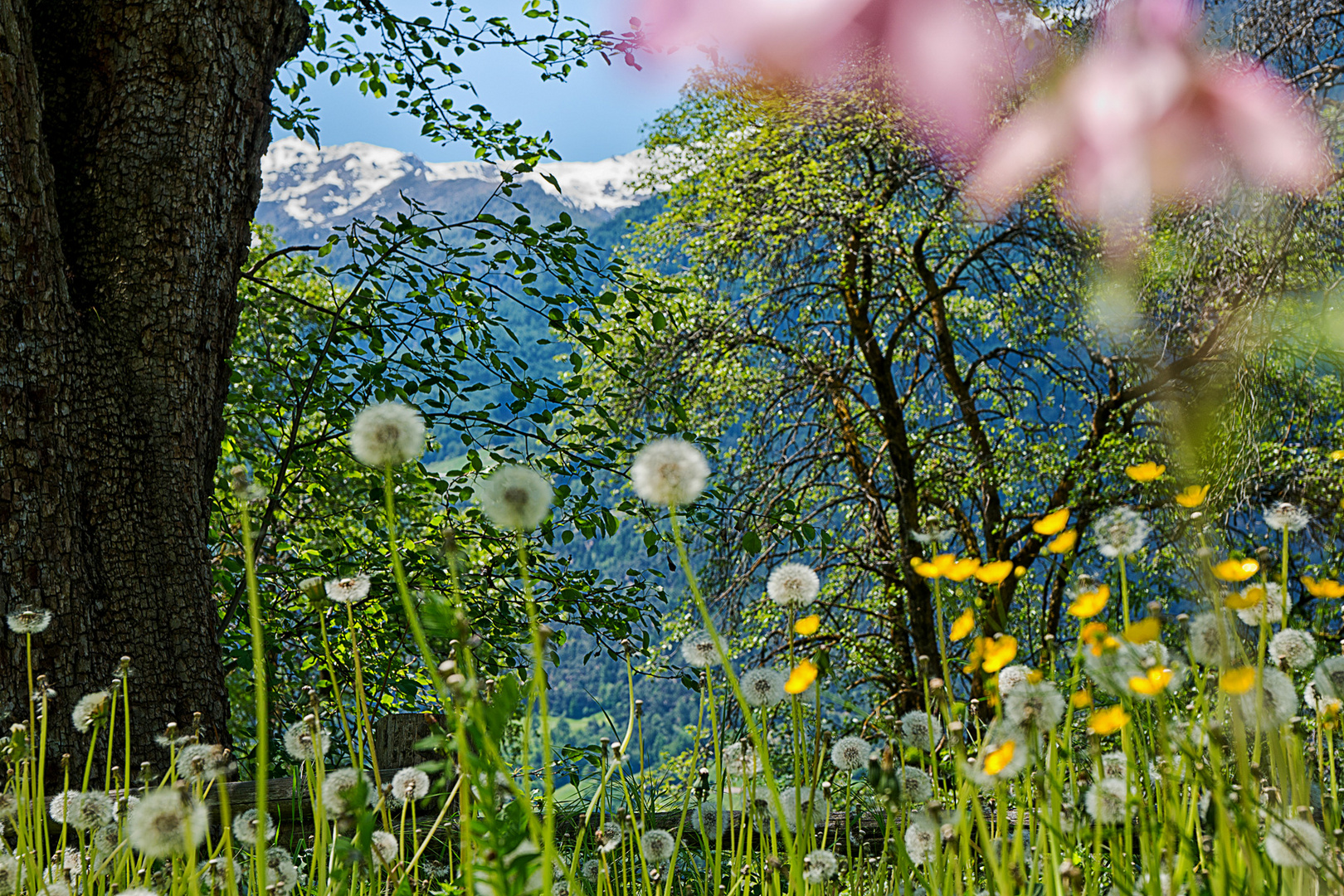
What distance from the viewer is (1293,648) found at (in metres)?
1.29

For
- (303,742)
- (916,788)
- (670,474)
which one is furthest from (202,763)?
(916,788)

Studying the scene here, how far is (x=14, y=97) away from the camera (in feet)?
8.46

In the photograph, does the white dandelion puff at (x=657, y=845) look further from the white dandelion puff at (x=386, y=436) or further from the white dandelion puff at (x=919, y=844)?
the white dandelion puff at (x=386, y=436)

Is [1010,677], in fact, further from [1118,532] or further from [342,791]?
[342,791]

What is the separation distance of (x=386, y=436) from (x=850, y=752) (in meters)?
0.90

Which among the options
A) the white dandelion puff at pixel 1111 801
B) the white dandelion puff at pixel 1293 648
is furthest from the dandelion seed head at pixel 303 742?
the white dandelion puff at pixel 1293 648

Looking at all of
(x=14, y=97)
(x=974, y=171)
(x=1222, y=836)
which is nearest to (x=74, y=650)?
(x=14, y=97)

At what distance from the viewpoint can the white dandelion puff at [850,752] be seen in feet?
4.79

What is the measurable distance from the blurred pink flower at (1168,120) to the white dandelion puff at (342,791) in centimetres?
172

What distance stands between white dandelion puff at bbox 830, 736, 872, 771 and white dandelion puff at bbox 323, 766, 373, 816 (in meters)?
0.71

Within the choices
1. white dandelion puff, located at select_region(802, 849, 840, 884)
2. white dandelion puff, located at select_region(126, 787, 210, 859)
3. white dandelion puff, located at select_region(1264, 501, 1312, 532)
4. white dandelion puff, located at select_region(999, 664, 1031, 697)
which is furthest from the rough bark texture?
white dandelion puff, located at select_region(1264, 501, 1312, 532)

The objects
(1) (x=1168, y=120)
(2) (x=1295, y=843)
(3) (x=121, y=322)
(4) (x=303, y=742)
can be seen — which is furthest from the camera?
(3) (x=121, y=322)

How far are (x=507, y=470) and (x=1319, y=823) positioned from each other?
140 cm

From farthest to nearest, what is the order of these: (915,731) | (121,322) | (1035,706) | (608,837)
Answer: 1. (121,322)
2. (608,837)
3. (915,731)
4. (1035,706)
